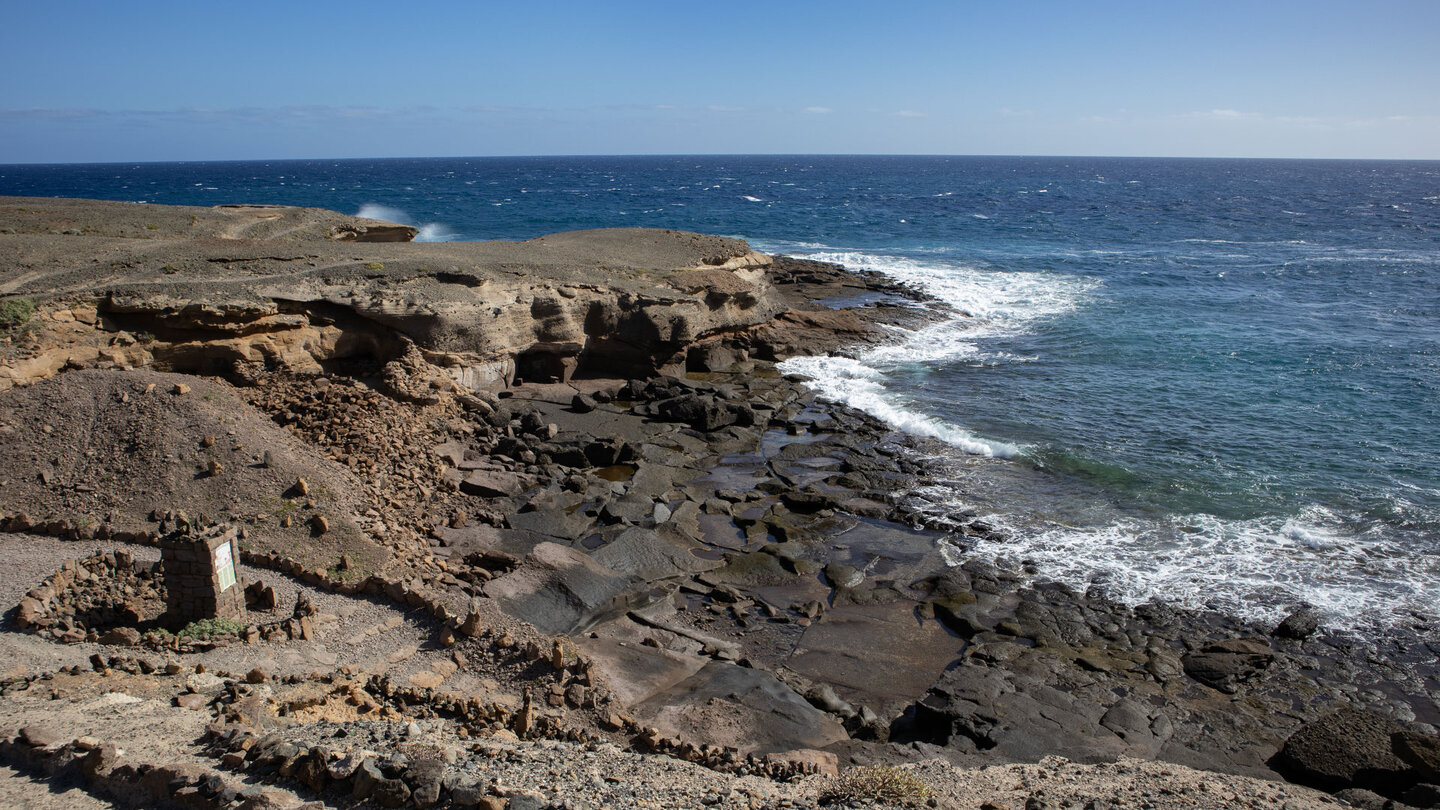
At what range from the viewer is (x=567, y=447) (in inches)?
733

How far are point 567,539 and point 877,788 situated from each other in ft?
27.2

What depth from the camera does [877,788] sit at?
8.12 metres

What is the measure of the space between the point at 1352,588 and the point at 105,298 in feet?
76.3

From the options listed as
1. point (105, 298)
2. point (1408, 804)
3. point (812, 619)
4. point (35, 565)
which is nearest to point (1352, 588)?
point (1408, 804)

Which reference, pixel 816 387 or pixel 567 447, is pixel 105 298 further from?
pixel 816 387

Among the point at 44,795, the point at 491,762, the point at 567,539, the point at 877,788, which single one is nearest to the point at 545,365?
the point at 567,539

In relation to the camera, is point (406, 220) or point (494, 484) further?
point (406, 220)

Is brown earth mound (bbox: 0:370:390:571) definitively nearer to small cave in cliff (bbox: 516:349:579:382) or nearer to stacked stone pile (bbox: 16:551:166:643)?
stacked stone pile (bbox: 16:551:166:643)

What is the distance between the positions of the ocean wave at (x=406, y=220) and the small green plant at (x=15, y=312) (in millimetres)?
36213

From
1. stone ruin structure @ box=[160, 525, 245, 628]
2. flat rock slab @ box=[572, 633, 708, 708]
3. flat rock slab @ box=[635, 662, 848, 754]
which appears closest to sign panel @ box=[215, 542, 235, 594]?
stone ruin structure @ box=[160, 525, 245, 628]

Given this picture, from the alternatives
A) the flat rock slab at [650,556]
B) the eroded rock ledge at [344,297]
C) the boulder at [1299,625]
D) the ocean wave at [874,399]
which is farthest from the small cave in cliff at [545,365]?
the boulder at [1299,625]

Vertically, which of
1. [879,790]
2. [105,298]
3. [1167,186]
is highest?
[1167,186]

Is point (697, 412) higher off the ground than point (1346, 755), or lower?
higher

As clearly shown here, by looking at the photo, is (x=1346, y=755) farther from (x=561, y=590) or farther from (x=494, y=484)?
(x=494, y=484)
